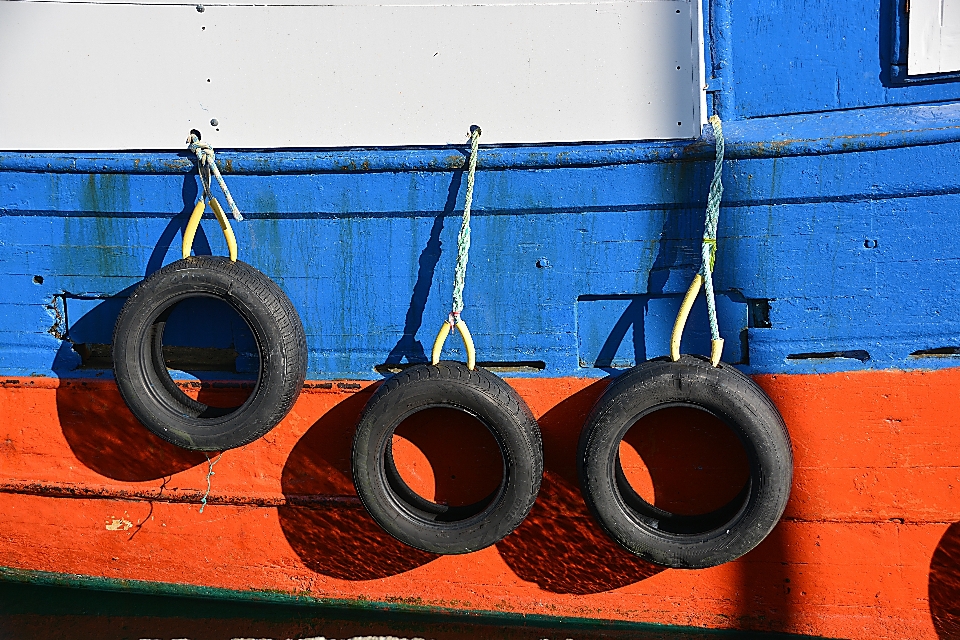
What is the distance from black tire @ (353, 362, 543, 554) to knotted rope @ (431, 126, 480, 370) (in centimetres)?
7

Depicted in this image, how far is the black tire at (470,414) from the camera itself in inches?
95.7

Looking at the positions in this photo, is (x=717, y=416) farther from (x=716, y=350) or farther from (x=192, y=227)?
(x=192, y=227)

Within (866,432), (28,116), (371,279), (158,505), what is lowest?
(158,505)

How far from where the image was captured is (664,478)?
2.61 metres

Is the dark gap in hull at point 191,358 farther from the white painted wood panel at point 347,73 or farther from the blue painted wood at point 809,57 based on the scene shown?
the blue painted wood at point 809,57

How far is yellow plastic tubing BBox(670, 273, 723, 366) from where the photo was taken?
233cm

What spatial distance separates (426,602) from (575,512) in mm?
775

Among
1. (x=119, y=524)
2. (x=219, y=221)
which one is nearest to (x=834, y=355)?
(x=219, y=221)

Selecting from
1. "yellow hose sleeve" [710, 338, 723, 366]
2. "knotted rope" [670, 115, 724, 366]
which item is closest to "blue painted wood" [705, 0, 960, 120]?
"knotted rope" [670, 115, 724, 366]

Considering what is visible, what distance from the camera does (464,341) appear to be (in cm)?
246

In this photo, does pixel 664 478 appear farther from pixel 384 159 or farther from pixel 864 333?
pixel 384 159

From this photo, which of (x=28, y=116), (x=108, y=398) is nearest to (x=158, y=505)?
(x=108, y=398)

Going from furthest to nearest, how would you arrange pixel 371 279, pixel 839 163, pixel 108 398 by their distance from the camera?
pixel 108 398 < pixel 371 279 < pixel 839 163

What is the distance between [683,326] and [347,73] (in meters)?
1.45
